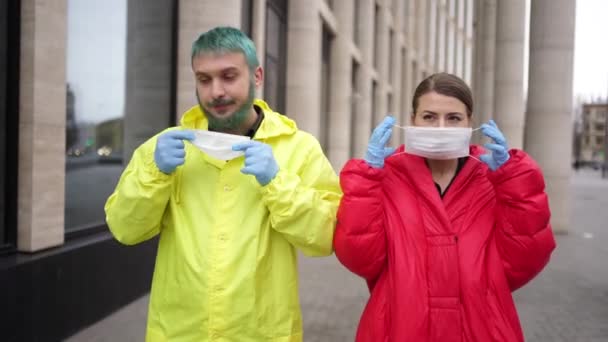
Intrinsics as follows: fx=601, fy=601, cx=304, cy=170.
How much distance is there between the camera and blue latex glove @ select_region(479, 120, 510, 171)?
2436 mm

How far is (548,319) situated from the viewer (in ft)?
21.5

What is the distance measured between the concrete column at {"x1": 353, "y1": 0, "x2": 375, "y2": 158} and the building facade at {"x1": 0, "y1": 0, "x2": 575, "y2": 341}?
5.84 meters

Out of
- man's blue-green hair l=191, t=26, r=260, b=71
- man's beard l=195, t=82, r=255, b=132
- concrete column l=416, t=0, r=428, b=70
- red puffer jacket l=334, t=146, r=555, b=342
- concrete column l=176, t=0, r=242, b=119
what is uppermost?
concrete column l=416, t=0, r=428, b=70

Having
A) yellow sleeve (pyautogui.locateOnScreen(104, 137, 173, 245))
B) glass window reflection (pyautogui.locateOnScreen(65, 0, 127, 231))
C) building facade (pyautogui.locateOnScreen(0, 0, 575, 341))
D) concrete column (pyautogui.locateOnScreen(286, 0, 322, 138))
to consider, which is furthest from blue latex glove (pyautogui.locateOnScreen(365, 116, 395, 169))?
concrete column (pyautogui.locateOnScreen(286, 0, 322, 138))

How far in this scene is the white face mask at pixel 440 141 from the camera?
251 centimetres

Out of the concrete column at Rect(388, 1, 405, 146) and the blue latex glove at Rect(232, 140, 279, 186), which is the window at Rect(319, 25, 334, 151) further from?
the blue latex glove at Rect(232, 140, 279, 186)

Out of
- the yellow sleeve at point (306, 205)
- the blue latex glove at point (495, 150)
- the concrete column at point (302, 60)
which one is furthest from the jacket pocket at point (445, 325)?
the concrete column at point (302, 60)

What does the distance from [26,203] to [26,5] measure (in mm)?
1643

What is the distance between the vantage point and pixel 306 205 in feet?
7.50

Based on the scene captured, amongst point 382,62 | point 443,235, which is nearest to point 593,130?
point 382,62

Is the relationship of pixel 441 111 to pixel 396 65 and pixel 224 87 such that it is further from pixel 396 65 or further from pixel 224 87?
pixel 396 65

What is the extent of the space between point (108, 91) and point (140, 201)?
543cm

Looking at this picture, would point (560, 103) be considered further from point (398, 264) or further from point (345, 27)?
point (398, 264)

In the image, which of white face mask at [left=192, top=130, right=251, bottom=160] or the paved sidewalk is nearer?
white face mask at [left=192, top=130, right=251, bottom=160]
